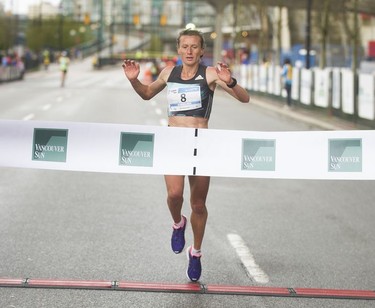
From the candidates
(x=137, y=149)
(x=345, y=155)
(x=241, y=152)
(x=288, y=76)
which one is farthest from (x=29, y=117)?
(x=345, y=155)

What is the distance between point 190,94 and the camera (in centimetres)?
565

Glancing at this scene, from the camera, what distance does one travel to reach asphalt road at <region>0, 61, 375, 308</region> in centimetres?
544

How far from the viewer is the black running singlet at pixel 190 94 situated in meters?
5.65

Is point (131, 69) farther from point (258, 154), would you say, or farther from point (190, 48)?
point (258, 154)

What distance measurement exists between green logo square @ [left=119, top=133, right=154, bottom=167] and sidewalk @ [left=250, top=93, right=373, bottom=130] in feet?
49.1

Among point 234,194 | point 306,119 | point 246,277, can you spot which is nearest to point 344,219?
point 234,194

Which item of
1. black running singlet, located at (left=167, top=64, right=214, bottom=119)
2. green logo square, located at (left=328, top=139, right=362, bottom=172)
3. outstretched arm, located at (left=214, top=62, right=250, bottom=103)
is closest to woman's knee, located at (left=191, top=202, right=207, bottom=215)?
black running singlet, located at (left=167, top=64, right=214, bottom=119)

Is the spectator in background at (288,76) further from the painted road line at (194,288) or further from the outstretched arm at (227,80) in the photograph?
the painted road line at (194,288)

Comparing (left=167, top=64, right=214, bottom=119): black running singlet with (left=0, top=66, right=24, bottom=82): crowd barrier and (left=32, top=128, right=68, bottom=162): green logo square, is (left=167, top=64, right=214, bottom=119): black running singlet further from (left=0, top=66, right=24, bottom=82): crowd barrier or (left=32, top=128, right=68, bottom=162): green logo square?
(left=0, top=66, right=24, bottom=82): crowd barrier

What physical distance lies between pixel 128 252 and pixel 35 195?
12.0ft

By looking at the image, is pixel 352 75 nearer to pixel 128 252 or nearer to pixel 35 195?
pixel 35 195

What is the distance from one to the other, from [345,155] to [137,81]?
1707mm

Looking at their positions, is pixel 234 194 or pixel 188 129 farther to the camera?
pixel 234 194

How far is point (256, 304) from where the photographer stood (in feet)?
17.3
